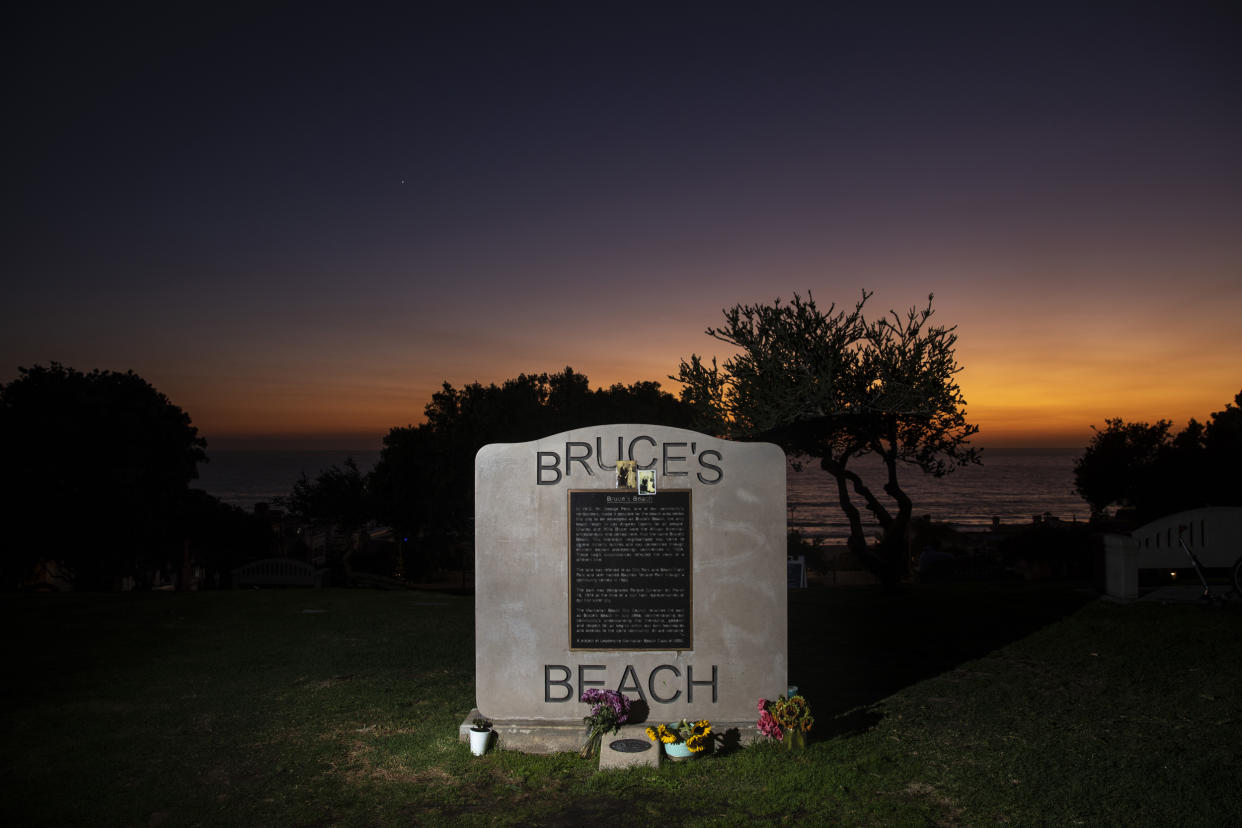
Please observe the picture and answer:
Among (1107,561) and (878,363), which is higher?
(878,363)

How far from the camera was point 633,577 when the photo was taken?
859 cm

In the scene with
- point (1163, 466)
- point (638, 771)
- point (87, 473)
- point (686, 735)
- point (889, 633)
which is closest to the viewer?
point (638, 771)

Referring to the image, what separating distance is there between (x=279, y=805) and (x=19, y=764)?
10.0ft

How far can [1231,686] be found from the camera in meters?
9.66

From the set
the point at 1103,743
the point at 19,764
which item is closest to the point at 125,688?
the point at 19,764

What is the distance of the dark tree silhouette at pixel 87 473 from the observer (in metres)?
24.6

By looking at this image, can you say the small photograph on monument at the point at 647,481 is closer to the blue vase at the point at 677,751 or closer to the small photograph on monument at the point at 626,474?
the small photograph on monument at the point at 626,474

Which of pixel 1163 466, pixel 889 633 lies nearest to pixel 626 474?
pixel 889 633

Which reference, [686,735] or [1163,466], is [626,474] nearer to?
[686,735]

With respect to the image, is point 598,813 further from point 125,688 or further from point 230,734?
point 125,688

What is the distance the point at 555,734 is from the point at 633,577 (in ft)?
6.11

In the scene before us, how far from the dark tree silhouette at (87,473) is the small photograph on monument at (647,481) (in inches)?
934

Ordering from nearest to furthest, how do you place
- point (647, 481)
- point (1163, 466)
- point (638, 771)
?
point (638, 771) → point (647, 481) → point (1163, 466)

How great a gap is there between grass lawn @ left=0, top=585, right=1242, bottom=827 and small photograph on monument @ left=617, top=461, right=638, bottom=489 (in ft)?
9.53
